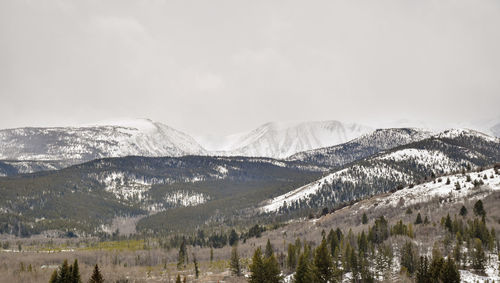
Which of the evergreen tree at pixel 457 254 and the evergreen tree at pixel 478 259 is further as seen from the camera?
the evergreen tree at pixel 457 254

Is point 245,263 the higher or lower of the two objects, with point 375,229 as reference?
lower

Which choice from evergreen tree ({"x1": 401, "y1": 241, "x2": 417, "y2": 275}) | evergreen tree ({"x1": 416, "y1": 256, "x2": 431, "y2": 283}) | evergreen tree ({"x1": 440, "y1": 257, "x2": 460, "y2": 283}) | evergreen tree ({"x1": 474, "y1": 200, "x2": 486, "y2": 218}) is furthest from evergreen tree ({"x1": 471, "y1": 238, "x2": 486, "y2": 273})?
evergreen tree ({"x1": 474, "y1": 200, "x2": 486, "y2": 218})

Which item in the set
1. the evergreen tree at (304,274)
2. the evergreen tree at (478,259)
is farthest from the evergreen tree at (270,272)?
the evergreen tree at (478,259)

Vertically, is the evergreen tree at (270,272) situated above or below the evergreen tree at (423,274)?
above

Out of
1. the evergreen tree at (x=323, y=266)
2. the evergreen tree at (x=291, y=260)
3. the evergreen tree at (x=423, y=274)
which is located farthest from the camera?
the evergreen tree at (x=291, y=260)

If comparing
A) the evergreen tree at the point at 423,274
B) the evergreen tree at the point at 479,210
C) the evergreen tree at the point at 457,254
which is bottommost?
the evergreen tree at the point at 423,274

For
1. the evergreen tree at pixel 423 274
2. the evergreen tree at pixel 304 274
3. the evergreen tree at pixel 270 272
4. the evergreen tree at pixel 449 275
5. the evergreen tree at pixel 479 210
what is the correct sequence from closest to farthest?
1. the evergreen tree at pixel 449 275
2. the evergreen tree at pixel 304 274
3. the evergreen tree at pixel 423 274
4. the evergreen tree at pixel 270 272
5. the evergreen tree at pixel 479 210

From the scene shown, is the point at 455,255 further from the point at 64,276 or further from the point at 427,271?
the point at 64,276

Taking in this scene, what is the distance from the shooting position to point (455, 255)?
12525 cm

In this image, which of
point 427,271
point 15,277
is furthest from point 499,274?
point 15,277

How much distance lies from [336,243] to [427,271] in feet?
171

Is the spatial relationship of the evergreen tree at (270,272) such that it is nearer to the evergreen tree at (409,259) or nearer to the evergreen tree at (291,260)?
the evergreen tree at (291,260)

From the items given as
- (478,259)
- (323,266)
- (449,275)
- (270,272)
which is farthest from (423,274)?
(270,272)

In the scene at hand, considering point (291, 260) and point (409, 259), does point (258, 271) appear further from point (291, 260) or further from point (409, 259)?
point (409, 259)
